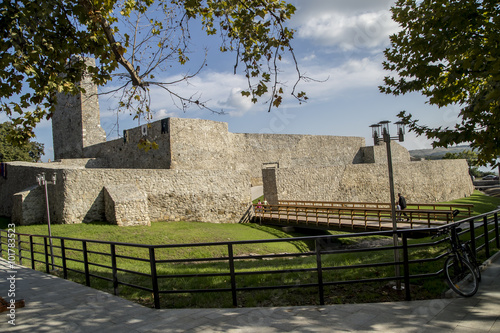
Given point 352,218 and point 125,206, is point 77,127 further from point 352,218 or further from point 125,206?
point 352,218

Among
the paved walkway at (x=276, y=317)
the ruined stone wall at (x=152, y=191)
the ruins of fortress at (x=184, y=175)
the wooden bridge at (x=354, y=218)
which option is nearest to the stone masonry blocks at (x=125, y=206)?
the ruins of fortress at (x=184, y=175)

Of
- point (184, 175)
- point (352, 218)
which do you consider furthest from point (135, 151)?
point (352, 218)

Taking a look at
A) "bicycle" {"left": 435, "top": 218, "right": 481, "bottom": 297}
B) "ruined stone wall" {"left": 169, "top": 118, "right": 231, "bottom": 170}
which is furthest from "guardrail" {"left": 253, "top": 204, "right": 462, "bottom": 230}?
"bicycle" {"left": 435, "top": 218, "right": 481, "bottom": 297}

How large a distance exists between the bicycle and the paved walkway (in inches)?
5.0

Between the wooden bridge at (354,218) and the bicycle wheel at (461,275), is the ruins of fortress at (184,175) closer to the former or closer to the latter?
the wooden bridge at (354,218)

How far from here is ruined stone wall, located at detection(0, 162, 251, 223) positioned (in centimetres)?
1370

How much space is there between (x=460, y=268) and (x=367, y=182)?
2259 centimetres

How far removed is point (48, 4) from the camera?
4.55 metres

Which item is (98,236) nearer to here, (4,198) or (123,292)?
(123,292)

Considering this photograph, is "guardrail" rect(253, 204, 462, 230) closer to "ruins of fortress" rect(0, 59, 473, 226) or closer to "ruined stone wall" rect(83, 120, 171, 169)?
"ruins of fortress" rect(0, 59, 473, 226)

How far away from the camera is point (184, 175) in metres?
17.2

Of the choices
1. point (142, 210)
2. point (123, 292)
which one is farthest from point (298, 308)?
point (142, 210)

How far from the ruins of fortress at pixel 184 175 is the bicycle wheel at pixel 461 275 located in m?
6.08

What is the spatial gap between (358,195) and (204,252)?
55.4 feet
